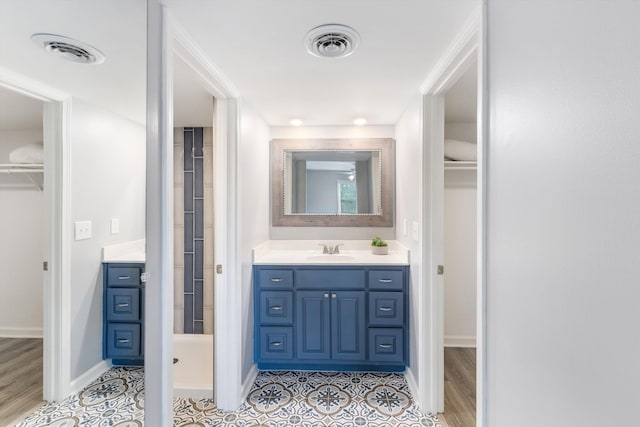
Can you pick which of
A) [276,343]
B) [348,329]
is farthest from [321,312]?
[276,343]

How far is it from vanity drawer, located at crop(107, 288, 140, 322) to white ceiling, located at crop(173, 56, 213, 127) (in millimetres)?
1074

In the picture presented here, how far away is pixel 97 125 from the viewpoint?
3.41ft

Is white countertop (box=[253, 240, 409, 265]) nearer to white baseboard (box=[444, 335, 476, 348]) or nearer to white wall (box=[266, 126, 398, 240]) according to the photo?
white wall (box=[266, 126, 398, 240])

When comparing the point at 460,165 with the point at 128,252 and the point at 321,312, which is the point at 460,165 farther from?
the point at 128,252

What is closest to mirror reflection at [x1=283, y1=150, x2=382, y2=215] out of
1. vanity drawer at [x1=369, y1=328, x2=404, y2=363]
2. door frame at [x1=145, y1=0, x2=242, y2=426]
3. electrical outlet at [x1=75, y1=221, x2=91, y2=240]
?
vanity drawer at [x1=369, y1=328, x2=404, y2=363]

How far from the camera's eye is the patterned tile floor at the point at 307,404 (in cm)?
189

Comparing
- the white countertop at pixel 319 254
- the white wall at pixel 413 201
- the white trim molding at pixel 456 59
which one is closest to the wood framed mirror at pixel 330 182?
the white countertop at pixel 319 254

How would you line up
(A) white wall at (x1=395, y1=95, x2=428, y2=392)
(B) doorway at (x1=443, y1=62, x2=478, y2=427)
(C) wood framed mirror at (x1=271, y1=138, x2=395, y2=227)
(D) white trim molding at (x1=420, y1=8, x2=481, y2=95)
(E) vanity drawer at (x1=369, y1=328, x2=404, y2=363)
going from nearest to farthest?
(D) white trim molding at (x1=420, y1=8, x2=481, y2=95), (A) white wall at (x1=395, y1=95, x2=428, y2=392), (E) vanity drawer at (x1=369, y1=328, x2=404, y2=363), (B) doorway at (x1=443, y1=62, x2=478, y2=427), (C) wood framed mirror at (x1=271, y1=138, x2=395, y2=227)

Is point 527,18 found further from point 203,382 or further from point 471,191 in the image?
point 203,382

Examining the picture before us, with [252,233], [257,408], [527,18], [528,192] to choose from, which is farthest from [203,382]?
[527,18]

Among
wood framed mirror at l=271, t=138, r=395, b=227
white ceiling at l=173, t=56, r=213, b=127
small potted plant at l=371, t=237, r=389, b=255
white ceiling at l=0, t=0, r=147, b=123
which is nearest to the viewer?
white ceiling at l=0, t=0, r=147, b=123

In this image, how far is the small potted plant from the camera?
275cm

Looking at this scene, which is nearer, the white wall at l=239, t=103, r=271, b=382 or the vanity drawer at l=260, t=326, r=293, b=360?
the white wall at l=239, t=103, r=271, b=382

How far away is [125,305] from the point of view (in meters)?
1.16
